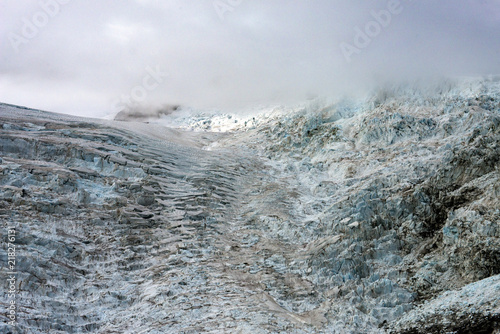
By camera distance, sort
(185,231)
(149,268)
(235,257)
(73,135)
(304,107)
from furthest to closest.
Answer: (304,107) < (73,135) < (185,231) < (235,257) < (149,268)

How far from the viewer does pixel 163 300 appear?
18.4 m

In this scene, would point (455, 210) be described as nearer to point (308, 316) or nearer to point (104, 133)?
point (308, 316)

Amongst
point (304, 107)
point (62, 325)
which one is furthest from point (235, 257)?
point (304, 107)

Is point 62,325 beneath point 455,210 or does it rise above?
beneath

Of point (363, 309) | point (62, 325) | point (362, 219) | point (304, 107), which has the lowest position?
point (62, 325)

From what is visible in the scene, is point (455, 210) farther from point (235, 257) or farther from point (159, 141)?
point (159, 141)

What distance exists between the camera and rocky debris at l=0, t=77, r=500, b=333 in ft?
57.1

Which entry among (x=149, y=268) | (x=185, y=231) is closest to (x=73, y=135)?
(x=185, y=231)

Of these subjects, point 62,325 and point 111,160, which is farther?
point 111,160

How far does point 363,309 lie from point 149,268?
992 centimetres

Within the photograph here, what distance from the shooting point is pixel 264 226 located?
86.1 feet

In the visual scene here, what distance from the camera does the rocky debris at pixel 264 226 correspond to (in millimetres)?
17406

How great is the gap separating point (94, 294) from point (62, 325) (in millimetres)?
2342

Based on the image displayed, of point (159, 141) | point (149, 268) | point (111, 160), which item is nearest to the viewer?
point (149, 268)
